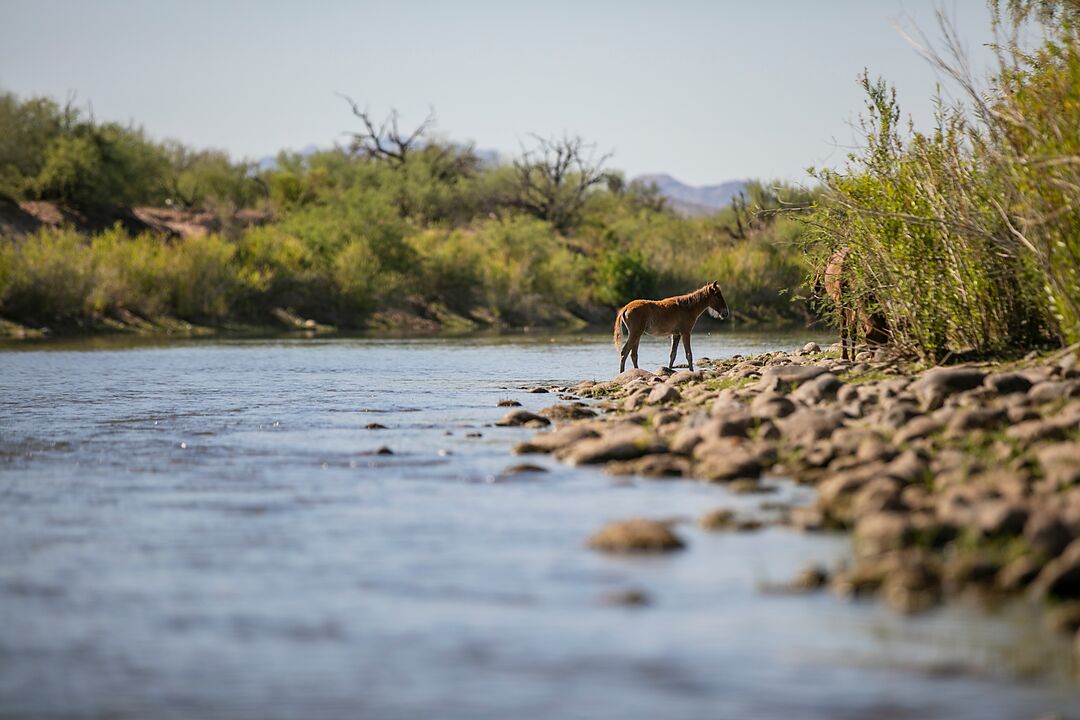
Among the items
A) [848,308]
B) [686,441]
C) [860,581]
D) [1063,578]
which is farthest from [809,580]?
[848,308]

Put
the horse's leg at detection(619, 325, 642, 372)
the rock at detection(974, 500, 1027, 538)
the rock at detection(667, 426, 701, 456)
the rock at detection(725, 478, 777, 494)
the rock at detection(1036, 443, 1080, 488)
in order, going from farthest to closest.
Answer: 1. the horse's leg at detection(619, 325, 642, 372)
2. the rock at detection(667, 426, 701, 456)
3. the rock at detection(725, 478, 777, 494)
4. the rock at detection(1036, 443, 1080, 488)
5. the rock at detection(974, 500, 1027, 538)

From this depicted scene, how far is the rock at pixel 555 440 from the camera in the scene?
46.2 feet

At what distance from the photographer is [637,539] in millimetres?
9148

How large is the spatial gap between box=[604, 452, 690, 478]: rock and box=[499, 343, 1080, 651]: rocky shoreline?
18 mm

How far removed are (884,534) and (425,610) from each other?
3.05 m

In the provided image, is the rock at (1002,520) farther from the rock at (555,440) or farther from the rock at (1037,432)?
the rock at (555,440)

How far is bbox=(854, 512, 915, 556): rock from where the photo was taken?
27.8 feet

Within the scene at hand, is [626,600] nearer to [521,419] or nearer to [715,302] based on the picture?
[521,419]

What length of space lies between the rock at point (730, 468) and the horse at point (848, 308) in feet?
28.2

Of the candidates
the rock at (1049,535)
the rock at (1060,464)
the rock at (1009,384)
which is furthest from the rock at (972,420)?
the rock at (1049,535)

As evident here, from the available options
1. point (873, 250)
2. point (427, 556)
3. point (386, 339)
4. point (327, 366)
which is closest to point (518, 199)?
point (386, 339)

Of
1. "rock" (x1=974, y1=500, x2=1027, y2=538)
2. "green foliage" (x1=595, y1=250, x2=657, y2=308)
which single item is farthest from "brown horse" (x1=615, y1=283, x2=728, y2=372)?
"green foliage" (x1=595, y1=250, x2=657, y2=308)

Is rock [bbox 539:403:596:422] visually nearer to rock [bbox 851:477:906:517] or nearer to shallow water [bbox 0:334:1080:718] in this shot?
shallow water [bbox 0:334:1080:718]

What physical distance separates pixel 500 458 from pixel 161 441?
15.7 feet
